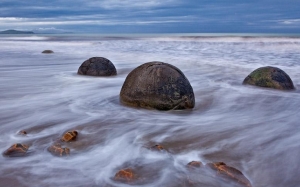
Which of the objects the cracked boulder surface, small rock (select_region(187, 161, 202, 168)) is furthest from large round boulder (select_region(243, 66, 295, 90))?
small rock (select_region(187, 161, 202, 168))

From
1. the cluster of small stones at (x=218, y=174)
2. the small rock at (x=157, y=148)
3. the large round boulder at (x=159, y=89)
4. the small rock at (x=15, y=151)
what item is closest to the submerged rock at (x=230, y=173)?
the cluster of small stones at (x=218, y=174)

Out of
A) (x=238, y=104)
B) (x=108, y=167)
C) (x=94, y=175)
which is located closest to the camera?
(x=94, y=175)

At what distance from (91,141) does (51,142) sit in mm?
373

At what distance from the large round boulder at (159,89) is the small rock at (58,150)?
1.78 metres

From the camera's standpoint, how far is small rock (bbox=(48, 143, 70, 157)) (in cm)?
292

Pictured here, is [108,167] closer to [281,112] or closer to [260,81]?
[281,112]

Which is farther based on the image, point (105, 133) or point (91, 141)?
point (105, 133)

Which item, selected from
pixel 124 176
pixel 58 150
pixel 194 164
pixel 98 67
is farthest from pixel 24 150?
pixel 98 67

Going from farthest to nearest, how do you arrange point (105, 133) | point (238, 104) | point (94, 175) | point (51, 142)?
point (238, 104)
point (105, 133)
point (51, 142)
point (94, 175)

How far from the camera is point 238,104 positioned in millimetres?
5320

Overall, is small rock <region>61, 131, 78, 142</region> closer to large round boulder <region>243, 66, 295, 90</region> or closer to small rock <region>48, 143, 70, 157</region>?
small rock <region>48, 143, 70, 157</region>

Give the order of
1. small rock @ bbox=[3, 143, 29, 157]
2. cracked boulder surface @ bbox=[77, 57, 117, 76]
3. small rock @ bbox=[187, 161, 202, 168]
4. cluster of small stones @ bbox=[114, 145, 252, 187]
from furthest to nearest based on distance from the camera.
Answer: cracked boulder surface @ bbox=[77, 57, 117, 76], small rock @ bbox=[3, 143, 29, 157], small rock @ bbox=[187, 161, 202, 168], cluster of small stones @ bbox=[114, 145, 252, 187]

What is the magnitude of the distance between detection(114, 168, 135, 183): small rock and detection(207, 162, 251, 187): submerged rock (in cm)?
64

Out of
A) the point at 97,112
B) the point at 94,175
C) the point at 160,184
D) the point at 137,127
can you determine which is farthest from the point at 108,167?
the point at 97,112
